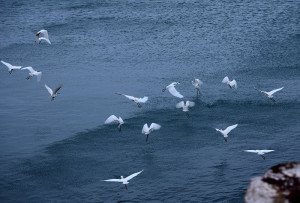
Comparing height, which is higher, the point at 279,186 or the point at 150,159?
the point at 150,159

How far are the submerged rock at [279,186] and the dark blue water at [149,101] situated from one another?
1547 centimetres

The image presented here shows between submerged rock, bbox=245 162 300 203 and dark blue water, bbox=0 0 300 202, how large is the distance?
1547 cm

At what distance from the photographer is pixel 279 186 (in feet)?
35.8

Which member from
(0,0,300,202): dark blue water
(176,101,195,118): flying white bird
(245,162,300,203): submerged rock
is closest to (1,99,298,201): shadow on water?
(0,0,300,202): dark blue water

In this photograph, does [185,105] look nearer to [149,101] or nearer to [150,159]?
[149,101]

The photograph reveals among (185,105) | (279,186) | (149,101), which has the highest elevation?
(149,101)

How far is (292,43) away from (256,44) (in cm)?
388

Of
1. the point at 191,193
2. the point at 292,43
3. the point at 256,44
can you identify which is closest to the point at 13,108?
the point at 191,193

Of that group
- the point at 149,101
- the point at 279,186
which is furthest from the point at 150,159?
the point at 279,186

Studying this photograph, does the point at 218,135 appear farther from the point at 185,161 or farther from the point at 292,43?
the point at 292,43

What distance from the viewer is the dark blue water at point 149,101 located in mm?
28969

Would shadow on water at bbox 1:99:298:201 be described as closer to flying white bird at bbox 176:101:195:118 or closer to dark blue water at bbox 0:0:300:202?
dark blue water at bbox 0:0:300:202

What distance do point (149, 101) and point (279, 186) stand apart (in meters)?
28.9

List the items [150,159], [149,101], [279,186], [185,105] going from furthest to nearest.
Answer: [149,101]
[185,105]
[150,159]
[279,186]
